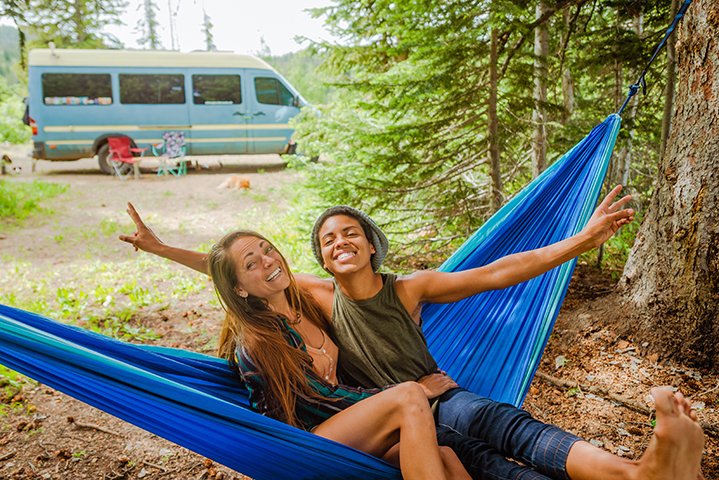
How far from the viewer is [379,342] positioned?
1.35 m

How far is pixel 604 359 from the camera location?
6.68 ft

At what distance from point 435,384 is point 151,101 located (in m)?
7.98

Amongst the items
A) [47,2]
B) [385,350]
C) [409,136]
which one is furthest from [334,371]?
[47,2]

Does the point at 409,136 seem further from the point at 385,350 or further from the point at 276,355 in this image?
the point at 276,355

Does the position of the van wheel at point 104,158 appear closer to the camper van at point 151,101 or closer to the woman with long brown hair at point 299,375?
the camper van at point 151,101

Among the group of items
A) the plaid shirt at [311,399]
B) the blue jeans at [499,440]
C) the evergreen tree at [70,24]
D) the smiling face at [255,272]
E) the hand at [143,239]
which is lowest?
the blue jeans at [499,440]

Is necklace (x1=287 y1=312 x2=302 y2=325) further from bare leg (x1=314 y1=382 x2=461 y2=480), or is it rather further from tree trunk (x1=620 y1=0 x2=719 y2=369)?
tree trunk (x1=620 y1=0 x2=719 y2=369)

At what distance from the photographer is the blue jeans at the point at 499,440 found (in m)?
1.07

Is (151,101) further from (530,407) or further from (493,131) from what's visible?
(530,407)

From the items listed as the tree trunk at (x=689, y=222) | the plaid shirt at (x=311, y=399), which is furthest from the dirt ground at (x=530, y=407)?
the plaid shirt at (x=311, y=399)

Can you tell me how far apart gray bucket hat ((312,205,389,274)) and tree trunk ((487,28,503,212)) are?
163 cm

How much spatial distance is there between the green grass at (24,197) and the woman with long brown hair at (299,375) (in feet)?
16.6

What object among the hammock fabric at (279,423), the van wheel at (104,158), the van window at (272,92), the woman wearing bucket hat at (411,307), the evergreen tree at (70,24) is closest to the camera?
the hammock fabric at (279,423)

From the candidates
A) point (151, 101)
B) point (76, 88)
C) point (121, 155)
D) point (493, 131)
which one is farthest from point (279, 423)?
point (76, 88)
